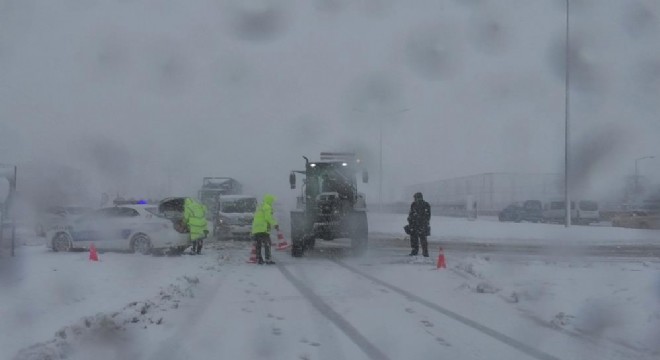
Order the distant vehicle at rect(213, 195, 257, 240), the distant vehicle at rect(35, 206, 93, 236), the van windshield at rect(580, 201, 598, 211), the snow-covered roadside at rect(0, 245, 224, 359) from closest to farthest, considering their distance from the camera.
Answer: the snow-covered roadside at rect(0, 245, 224, 359) → the distant vehicle at rect(35, 206, 93, 236) → the distant vehicle at rect(213, 195, 257, 240) → the van windshield at rect(580, 201, 598, 211)

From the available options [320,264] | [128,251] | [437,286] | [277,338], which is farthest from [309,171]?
[277,338]

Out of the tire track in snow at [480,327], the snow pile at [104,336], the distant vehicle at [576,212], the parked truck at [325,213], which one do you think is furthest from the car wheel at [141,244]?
the distant vehicle at [576,212]

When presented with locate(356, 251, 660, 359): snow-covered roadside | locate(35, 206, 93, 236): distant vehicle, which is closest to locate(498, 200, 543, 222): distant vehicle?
locate(35, 206, 93, 236): distant vehicle

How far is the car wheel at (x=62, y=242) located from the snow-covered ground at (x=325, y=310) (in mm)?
2897

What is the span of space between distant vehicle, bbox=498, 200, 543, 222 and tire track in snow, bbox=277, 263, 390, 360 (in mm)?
37387

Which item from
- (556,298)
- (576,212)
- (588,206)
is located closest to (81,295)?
Answer: (556,298)

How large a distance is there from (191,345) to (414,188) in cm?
7758

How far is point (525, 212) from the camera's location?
48.2 m

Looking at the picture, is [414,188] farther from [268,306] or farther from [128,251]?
[268,306]

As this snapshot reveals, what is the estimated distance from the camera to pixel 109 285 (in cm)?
1173

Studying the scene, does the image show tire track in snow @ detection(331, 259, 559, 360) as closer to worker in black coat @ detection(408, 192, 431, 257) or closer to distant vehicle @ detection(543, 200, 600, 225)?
worker in black coat @ detection(408, 192, 431, 257)

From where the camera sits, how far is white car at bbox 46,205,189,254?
61.3 ft

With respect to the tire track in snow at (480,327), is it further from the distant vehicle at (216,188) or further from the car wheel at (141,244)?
the distant vehicle at (216,188)

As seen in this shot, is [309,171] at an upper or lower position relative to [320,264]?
upper
